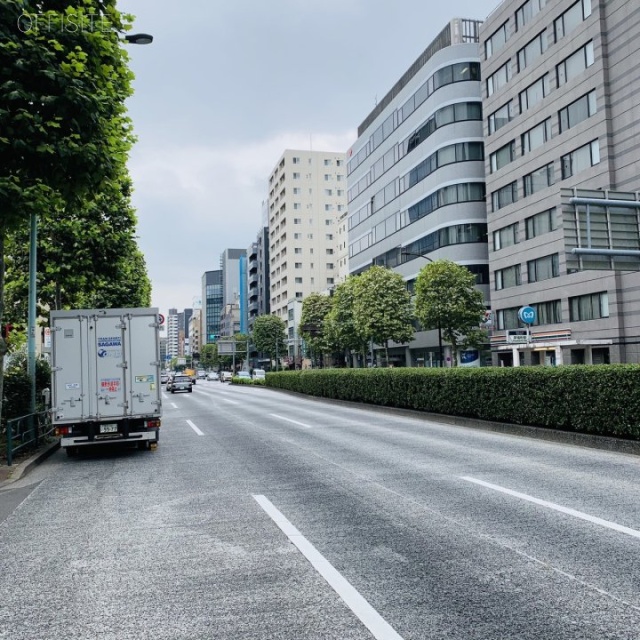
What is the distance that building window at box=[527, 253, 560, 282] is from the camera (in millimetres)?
40312

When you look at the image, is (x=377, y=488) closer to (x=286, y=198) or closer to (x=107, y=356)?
(x=107, y=356)

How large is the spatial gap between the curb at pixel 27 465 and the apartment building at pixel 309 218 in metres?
101

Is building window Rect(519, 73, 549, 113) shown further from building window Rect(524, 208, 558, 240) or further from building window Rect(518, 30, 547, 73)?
building window Rect(524, 208, 558, 240)

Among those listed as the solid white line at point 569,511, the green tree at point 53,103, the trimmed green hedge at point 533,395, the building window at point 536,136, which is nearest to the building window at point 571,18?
the building window at point 536,136

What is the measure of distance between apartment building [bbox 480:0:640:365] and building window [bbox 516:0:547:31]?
0.08m

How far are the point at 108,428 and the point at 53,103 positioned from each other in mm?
6512

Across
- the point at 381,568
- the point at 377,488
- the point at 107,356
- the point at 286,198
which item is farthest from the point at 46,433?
the point at 286,198

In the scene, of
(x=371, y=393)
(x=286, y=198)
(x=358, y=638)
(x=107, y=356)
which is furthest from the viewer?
(x=286, y=198)

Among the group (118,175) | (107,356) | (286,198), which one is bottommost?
(107,356)

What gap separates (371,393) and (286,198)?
3715 inches


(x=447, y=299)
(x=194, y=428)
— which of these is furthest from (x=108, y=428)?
(x=447, y=299)

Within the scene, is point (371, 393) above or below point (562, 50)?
below

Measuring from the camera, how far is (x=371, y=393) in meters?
→ 26.3

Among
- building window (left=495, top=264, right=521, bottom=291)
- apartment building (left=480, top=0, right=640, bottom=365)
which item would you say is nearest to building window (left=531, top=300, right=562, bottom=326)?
apartment building (left=480, top=0, right=640, bottom=365)
